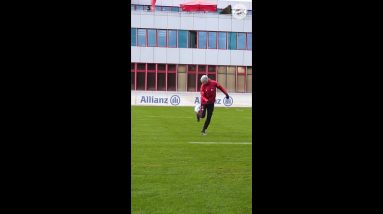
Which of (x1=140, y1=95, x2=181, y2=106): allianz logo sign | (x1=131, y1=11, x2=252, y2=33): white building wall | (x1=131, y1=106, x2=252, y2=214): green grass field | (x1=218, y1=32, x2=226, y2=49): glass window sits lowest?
(x1=140, y1=95, x2=181, y2=106): allianz logo sign

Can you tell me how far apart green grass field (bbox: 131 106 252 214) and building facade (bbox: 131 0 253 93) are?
17877 millimetres

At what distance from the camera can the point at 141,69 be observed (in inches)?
1104

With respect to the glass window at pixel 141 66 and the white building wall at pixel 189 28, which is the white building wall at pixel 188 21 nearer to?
→ the white building wall at pixel 189 28

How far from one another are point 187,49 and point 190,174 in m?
23.0

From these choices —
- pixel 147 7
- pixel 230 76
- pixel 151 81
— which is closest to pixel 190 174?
pixel 151 81

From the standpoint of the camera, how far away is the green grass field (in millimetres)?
4406

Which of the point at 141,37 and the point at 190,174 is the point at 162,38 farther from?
the point at 190,174

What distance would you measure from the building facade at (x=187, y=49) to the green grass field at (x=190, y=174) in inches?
704

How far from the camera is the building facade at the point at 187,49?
28.2 meters

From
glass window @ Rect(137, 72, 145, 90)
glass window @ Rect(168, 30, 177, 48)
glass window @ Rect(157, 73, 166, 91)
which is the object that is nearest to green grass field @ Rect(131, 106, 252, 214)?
glass window @ Rect(137, 72, 145, 90)

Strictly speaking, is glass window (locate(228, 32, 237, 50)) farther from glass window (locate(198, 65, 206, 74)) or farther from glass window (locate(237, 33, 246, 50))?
glass window (locate(198, 65, 206, 74))
